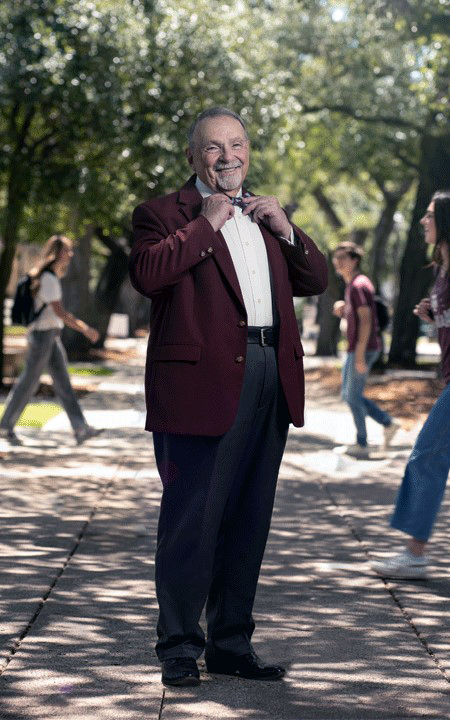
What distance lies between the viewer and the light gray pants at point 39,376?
12797 mm

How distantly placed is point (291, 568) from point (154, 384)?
263cm

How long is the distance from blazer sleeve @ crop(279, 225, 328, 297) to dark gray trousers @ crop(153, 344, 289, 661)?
303mm

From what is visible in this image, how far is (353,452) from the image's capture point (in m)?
12.7

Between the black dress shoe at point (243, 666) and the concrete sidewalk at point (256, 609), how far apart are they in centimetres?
5

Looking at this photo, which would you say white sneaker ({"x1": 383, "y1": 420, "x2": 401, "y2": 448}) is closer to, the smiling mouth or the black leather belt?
the black leather belt

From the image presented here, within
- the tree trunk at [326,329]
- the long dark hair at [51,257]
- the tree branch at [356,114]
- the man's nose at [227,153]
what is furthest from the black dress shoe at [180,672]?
the tree branch at [356,114]

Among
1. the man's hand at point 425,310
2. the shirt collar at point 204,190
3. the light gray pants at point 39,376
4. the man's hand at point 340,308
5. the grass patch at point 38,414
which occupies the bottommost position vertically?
the grass patch at point 38,414

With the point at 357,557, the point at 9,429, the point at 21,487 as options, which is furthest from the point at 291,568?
the point at 9,429

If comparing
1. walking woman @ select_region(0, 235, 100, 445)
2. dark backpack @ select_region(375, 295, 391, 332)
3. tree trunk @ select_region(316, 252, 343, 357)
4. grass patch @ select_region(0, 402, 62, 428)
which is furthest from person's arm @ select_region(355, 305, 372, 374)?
tree trunk @ select_region(316, 252, 343, 357)

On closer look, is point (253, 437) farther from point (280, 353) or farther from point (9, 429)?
point (9, 429)

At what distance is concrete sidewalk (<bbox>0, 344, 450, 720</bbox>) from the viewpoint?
4.74 m

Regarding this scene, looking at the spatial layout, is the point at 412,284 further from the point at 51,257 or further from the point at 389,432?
the point at 51,257

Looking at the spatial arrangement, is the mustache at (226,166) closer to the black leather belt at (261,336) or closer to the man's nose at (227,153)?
the man's nose at (227,153)

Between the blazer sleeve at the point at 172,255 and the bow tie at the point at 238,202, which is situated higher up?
the bow tie at the point at 238,202
